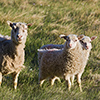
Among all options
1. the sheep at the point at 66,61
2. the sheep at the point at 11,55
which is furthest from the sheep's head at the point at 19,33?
the sheep at the point at 66,61

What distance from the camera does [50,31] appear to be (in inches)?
263

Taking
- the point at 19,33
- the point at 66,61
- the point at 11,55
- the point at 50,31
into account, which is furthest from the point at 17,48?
the point at 50,31

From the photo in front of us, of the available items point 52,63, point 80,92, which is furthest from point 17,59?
point 80,92

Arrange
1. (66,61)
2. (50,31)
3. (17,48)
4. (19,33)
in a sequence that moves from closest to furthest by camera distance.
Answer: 1. (19,33)
2. (17,48)
3. (66,61)
4. (50,31)

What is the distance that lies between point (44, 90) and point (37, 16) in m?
3.19

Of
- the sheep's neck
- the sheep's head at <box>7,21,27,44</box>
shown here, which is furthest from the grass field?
the sheep's head at <box>7,21,27,44</box>

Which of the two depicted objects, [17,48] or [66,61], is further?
[66,61]

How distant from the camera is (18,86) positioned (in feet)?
15.9

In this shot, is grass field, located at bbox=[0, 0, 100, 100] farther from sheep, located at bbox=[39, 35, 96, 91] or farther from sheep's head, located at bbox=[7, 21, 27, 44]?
sheep's head, located at bbox=[7, 21, 27, 44]

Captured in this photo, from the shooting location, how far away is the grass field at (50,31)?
4672mm

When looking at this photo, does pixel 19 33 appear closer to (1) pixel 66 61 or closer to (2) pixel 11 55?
(2) pixel 11 55

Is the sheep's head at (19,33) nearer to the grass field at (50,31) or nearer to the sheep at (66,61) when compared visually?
the sheep at (66,61)

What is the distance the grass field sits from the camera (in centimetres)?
467

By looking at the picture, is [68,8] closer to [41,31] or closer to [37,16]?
[37,16]
